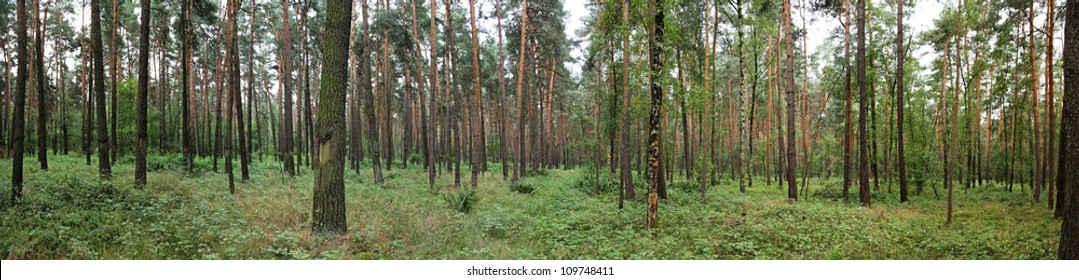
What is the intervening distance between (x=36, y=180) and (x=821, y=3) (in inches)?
915

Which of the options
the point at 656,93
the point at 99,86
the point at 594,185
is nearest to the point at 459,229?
the point at 656,93

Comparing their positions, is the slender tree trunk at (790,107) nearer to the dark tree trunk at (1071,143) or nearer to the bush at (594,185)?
the bush at (594,185)

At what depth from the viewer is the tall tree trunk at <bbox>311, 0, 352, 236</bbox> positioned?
639 cm

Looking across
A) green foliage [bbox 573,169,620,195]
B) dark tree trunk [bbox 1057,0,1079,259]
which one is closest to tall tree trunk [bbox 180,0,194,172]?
green foliage [bbox 573,169,620,195]

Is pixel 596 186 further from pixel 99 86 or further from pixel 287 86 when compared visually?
pixel 99 86

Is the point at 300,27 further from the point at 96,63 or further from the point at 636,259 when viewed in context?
the point at 636,259

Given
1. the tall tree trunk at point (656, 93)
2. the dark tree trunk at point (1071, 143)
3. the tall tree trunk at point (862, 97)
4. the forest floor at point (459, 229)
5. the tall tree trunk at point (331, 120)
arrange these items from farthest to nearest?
1. the tall tree trunk at point (862, 97)
2. the tall tree trunk at point (656, 93)
3. the tall tree trunk at point (331, 120)
4. the forest floor at point (459, 229)
5. the dark tree trunk at point (1071, 143)

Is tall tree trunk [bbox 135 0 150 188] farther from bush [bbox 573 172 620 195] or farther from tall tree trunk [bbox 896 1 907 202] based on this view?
tall tree trunk [bbox 896 1 907 202]

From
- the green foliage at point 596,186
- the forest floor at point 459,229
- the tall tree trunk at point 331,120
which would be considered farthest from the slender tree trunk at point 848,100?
the tall tree trunk at point 331,120

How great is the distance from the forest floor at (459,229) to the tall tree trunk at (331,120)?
416 mm

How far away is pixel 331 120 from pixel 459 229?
9.87 ft

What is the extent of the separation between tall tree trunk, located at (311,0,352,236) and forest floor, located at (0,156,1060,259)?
0.42 meters

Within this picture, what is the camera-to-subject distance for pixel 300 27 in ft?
56.7

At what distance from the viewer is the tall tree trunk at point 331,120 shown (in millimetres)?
6391
